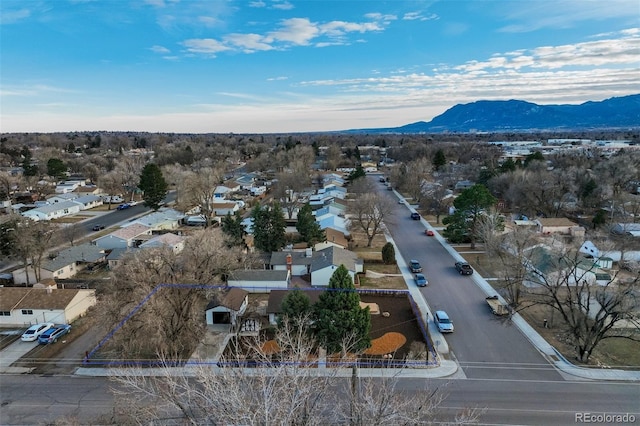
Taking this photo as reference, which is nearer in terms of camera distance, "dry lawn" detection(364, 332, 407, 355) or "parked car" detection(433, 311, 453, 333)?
"dry lawn" detection(364, 332, 407, 355)

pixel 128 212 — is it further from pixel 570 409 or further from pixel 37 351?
pixel 570 409

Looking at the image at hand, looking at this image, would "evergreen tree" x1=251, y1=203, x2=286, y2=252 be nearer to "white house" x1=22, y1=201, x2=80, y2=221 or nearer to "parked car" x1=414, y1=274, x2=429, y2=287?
"parked car" x1=414, y1=274, x2=429, y2=287

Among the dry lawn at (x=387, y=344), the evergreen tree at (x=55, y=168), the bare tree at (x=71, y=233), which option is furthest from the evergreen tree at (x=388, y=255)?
the evergreen tree at (x=55, y=168)

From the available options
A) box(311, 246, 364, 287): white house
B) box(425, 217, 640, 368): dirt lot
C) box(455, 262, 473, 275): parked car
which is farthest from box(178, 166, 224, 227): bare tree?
box(425, 217, 640, 368): dirt lot
